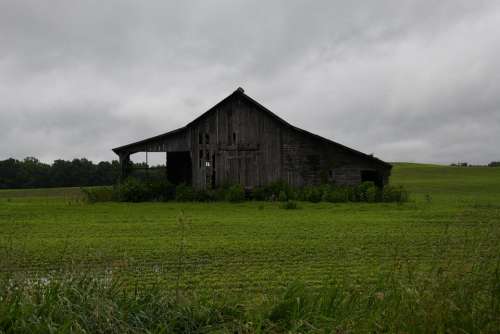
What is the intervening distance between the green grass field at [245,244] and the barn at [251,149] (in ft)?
16.1

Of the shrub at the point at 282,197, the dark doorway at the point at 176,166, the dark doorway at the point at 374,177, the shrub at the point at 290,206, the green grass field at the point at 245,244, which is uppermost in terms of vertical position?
the dark doorway at the point at 176,166

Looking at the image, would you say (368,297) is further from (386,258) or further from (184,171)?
(184,171)

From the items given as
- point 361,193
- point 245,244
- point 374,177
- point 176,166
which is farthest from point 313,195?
point 245,244

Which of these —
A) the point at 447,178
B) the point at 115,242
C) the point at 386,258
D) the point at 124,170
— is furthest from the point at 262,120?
the point at 447,178

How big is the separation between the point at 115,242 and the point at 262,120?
687 inches

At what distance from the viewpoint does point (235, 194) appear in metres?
27.4

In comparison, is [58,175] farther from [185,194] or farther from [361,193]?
[361,193]

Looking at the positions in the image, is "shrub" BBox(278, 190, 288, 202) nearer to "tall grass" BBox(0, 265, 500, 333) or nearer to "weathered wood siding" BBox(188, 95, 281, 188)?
"weathered wood siding" BBox(188, 95, 281, 188)

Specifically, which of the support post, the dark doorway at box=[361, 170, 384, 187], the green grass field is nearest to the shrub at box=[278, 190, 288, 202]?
the green grass field

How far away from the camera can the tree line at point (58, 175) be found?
80.4 meters

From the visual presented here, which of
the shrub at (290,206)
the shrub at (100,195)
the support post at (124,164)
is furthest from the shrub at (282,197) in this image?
the support post at (124,164)

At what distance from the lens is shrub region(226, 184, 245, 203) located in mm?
27422

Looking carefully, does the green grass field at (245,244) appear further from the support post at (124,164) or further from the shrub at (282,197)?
the support post at (124,164)

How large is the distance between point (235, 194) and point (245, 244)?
49.0 ft
